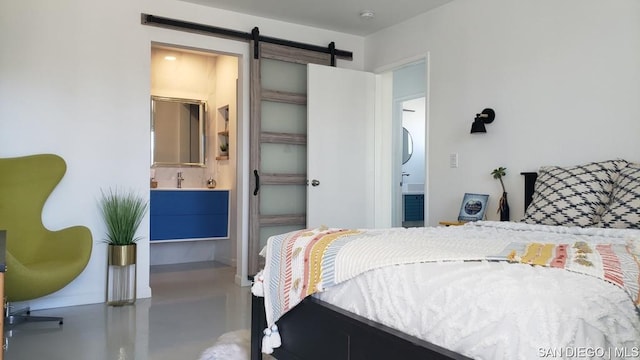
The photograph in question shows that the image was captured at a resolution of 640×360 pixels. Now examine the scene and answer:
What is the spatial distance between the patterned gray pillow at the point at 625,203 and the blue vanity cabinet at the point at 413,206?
14.3 ft

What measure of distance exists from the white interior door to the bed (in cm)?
241

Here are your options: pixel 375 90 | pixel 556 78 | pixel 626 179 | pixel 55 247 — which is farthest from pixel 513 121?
pixel 55 247

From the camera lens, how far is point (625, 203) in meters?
2.46

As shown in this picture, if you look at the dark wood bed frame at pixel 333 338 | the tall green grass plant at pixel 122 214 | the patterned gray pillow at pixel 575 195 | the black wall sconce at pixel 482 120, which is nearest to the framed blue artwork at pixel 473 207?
the black wall sconce at pixel 482 120

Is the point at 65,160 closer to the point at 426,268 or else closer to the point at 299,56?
the point at 299,56

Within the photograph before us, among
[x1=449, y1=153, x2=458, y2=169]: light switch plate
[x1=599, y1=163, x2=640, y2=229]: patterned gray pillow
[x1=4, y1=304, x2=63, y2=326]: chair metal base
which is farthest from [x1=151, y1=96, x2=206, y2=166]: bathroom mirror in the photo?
[x1=599, y1=163, x2=640, y2=229]: patterned gray pillow

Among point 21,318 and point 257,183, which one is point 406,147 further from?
point 21,318

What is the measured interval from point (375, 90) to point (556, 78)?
6.70ft

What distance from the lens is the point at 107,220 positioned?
154 inches

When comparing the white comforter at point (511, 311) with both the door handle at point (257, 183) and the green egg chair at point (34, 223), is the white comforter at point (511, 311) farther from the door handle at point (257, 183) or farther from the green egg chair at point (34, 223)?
the door handle at point (257, 183)

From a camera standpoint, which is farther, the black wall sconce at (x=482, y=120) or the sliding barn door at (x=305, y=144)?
the sliding barn door at (x=305, y=144)

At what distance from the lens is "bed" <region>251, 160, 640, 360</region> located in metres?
1.14

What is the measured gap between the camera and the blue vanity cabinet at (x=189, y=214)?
5.22 m

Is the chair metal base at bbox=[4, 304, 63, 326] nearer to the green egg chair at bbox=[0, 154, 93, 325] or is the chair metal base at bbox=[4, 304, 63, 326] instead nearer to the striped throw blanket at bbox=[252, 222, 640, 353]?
the green egg chair at bbox=[0, 154, 93, 325]
